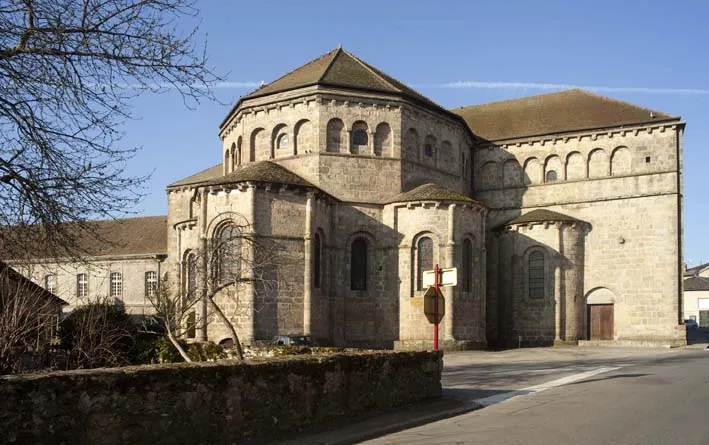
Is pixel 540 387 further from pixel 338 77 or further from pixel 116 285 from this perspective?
pixel 116 285

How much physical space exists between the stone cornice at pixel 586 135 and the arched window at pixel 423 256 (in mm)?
12093

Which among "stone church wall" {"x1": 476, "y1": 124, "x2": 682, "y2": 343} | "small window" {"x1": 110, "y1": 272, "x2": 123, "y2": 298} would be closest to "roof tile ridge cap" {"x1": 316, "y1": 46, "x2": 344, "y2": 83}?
"stone church wall" {"x1": 476, "y1": 124, "x2": 682, "y2": 343}

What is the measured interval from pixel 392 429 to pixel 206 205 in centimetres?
2244

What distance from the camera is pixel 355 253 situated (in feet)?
122

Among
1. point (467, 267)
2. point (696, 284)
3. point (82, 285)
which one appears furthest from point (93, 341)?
point (696, 284)

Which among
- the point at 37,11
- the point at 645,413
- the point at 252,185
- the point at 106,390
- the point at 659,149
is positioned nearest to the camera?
the point at 106,390

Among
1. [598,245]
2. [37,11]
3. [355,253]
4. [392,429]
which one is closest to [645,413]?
[392,429]

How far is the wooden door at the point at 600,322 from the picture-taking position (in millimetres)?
40750

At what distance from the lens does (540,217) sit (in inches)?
1638

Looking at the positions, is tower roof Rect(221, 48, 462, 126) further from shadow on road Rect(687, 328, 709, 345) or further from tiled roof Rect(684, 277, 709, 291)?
tiled roof Rect(684, 277, 709, 291)

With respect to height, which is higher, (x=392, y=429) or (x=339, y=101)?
(x=339, y=101)

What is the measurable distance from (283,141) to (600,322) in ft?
64.6

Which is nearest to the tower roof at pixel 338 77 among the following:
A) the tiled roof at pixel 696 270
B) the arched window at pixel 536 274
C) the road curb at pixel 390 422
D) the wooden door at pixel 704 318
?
the arched window at pixel 536 274

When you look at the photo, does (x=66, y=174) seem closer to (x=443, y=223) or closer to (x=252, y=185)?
(x=252, y=185)
